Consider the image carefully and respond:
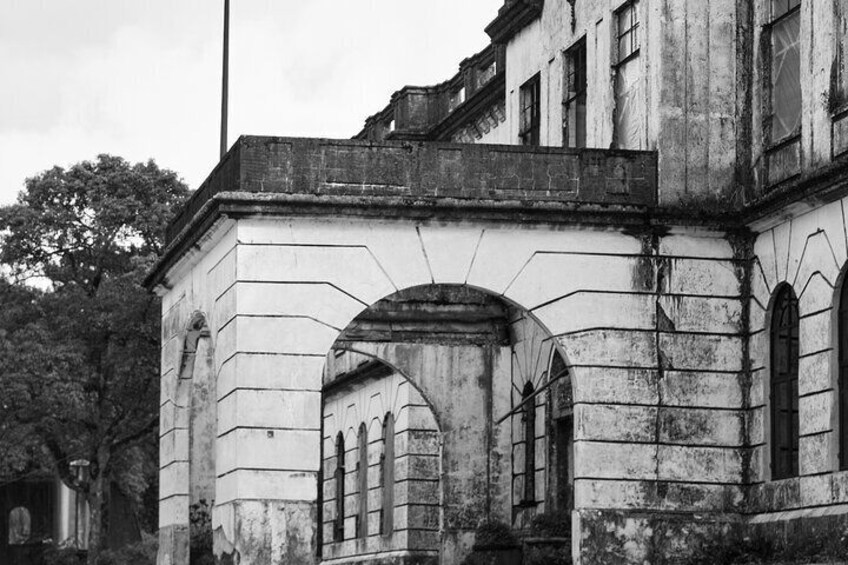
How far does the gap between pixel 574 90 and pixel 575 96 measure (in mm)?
116

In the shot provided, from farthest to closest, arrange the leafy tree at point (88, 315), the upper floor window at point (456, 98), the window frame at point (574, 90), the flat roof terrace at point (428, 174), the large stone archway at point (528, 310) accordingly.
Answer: the leafy tree at point (88, 315) < the upper floor window at point (456, 98) < the window frame at point (574, 90) < the flat roof terrace at point (428, 174) < the large stone archway at point (528, 310)

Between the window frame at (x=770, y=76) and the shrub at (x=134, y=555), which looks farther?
the shrub at (x=134, y=555)

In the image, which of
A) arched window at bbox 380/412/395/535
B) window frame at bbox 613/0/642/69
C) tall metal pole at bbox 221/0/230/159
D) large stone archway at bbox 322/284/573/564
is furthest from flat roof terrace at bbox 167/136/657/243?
arched window at bbox 380/412/395/535

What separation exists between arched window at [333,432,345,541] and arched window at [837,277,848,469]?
2508 cm

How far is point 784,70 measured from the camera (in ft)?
88.5

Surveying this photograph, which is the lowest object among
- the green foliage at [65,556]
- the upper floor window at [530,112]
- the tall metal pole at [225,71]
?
the green foliage at [65,556]

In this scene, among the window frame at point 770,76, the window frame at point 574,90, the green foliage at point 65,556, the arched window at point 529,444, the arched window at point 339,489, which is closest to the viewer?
A: the window frame at point 770,76

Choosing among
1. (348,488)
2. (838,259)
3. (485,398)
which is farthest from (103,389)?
(838,259)

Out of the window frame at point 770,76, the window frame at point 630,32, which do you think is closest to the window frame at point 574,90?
the window frame at point 630,32

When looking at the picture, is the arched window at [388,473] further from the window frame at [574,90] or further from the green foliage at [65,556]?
the green foliage at [65,556]

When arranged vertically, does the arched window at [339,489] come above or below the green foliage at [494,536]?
above

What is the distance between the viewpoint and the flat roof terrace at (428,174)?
87.0ft

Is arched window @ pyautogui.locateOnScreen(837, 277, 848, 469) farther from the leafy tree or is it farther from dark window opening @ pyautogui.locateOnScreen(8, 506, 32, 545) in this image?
dark window opening @ pyautogui.locateOnScreen(8, 506, 32, 545)

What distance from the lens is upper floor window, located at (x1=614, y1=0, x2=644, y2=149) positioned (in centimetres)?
2869
